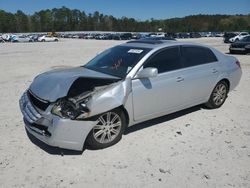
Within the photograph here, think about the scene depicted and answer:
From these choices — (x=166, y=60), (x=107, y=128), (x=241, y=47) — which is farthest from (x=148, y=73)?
(x=241, y=47)

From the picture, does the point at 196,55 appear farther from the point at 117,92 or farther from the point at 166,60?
the point at 117,92

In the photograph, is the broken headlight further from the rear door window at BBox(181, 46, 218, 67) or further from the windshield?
the rear door window at BBox(181, 46, 218, 67)

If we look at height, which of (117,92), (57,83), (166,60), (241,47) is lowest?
(241,47)

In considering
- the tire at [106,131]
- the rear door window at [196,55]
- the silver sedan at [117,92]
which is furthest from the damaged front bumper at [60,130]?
the rear door window at [196,55]

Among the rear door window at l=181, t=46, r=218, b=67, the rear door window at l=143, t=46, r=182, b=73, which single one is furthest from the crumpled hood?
the rear door window at l=181, t=46, r=218, b=67

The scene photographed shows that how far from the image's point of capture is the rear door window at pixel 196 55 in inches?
230

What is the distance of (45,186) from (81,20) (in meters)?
154

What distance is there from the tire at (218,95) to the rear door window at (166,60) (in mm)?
1411

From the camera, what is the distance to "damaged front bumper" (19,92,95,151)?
4.07m

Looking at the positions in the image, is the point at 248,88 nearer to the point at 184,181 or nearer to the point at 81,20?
the point at 184,181

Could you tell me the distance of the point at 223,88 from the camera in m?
6.75

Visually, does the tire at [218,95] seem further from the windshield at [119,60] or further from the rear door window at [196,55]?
the windshield at [119,60]

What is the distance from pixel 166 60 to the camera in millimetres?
5484

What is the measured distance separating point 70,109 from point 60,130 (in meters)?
0.35
